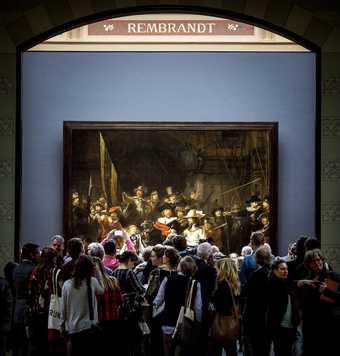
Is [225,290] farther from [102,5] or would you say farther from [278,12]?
[102,5]

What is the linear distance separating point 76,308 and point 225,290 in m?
1.78

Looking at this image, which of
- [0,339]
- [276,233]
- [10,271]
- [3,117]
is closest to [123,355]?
[0,339]

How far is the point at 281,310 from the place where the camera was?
10.1 meters

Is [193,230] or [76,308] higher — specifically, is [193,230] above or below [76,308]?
above

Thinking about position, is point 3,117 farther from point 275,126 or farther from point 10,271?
point 275,126

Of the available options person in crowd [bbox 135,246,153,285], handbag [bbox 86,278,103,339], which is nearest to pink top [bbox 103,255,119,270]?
person in crowd [bbox 135,246,153,285]

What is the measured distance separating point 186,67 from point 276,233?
4.12 meters

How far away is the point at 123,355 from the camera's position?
33.6ft

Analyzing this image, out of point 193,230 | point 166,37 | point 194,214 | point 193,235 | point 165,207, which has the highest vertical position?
point 166,37

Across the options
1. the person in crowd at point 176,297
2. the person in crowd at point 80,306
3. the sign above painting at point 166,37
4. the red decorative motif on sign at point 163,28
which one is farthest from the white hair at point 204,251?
the red decorative motif on sign at point 163,28

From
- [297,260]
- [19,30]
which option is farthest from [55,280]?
[19,30]

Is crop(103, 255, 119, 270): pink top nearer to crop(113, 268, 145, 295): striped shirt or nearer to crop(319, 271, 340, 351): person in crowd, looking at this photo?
crop(113, 268, 145, 295): striped shirt

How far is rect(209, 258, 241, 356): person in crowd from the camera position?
10258 mm

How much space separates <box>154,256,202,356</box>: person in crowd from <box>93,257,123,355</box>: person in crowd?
56 cm
